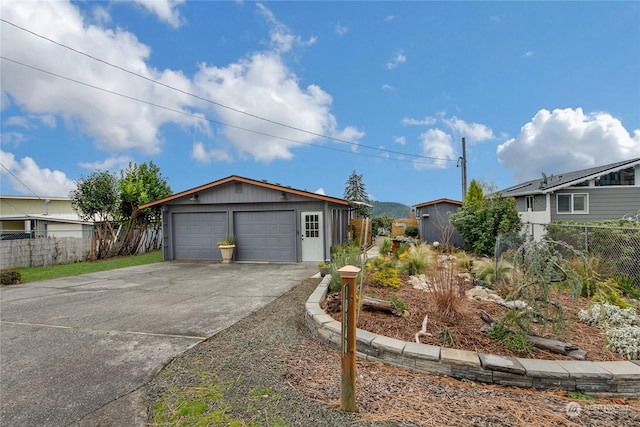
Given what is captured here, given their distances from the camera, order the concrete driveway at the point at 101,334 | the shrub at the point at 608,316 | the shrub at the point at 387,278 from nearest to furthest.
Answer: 1. the concrete driveway at the point at 101,334
2. the shrub at the point at 608,316
3. the shrub at the point at 387,278

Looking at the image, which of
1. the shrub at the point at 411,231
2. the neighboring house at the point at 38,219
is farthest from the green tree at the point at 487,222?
the neighboring house at the point at 38,219

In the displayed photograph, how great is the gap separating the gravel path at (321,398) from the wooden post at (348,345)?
10 centimetres

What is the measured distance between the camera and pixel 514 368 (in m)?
2.42

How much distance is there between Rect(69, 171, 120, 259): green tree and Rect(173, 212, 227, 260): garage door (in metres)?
4.08

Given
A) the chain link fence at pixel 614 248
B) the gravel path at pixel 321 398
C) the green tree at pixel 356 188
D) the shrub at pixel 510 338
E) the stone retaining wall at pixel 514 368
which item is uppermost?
the green tree at pixel 356 188

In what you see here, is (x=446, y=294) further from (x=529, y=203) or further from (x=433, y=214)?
(x=529, y=203)

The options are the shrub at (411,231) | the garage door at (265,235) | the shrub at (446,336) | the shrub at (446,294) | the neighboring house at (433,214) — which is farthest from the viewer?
the shrub at (411,231)

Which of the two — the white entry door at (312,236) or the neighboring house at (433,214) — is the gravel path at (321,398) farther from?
the neighboring house at (433,214)

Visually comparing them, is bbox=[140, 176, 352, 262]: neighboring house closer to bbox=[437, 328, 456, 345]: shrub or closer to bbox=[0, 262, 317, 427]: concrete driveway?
bbox=[0, 262, 317, 427]: concrete driveway

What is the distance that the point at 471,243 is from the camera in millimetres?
12438

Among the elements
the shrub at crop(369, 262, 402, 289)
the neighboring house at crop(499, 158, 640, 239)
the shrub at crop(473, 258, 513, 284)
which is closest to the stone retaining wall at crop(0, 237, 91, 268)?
the shrub at crop(369, 262, 402, 289)

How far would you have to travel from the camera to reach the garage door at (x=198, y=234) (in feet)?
37.4

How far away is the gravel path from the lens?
197cm

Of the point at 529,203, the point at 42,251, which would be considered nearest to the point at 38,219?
the point at 42,251
